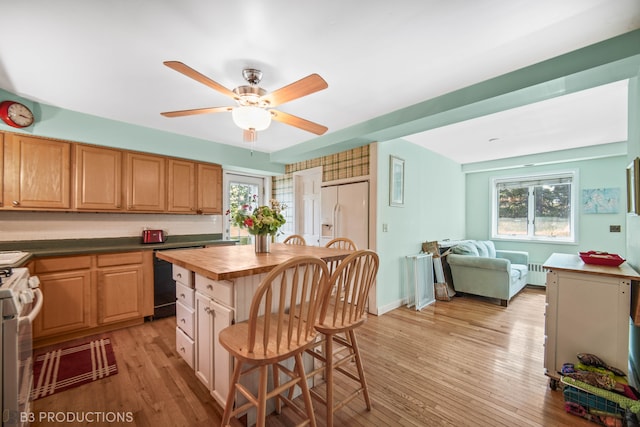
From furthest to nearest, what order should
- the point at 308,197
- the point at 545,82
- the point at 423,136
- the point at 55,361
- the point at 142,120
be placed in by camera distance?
the point at 308,197, the point at 423,136, the point at 142,120, the point at 55,361, the point at 545,82

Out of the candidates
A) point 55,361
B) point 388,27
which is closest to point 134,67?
point 388,27

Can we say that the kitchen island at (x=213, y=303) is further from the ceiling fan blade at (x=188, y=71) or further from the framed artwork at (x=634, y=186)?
the framed artwork at (x=634, y=186)

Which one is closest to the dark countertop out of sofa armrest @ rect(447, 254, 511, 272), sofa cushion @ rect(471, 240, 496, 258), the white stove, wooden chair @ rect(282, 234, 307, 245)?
the white stove

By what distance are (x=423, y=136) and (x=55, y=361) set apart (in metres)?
4.80

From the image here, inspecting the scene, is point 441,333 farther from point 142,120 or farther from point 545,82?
point 142,120

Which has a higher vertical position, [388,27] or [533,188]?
[388,27]

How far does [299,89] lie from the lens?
1702 millimetres

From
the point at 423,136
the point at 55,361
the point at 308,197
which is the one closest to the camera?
the point at 55,361

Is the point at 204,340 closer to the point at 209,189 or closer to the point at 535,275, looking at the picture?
the point at 209,189

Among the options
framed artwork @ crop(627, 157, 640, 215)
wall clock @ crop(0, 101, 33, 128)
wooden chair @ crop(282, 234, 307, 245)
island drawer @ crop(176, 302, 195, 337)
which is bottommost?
island drawer @ crop(176, 302, 195, 337)

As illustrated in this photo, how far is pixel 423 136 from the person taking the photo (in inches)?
150

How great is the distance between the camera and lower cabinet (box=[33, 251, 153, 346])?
251cm

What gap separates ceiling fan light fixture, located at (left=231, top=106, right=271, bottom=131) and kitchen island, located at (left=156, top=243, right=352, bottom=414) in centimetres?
99

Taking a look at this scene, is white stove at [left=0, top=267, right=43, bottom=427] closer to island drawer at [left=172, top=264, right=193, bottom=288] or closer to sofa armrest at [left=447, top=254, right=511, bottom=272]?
island drawer at [left=172, top=264, right=193, bottom=288]
